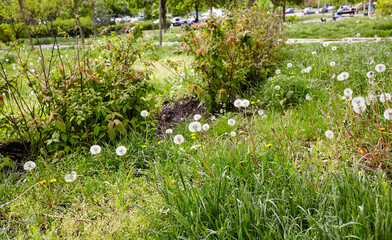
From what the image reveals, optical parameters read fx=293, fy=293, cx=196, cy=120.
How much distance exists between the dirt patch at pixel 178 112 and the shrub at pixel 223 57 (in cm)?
31

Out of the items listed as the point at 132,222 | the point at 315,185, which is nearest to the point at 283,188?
the point at 315,185

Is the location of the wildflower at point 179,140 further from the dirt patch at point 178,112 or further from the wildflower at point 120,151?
the dirt patch at point 178,112

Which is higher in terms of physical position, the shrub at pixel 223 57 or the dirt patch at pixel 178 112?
the shrub at pixel 223 57

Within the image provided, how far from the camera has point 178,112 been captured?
4.67 meters

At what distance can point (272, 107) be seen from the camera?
4.04m

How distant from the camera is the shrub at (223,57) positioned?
3861 millimetres

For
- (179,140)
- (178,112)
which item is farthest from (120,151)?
(178,112)

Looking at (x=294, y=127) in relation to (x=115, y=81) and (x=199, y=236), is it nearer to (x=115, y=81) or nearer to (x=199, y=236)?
(x=199, y=236)

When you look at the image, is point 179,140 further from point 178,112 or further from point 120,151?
point 178,112

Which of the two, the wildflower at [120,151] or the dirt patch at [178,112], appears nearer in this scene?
the wildflower at [120,151]

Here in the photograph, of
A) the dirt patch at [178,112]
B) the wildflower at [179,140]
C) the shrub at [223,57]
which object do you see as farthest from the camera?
the dirt patch at [178,112]

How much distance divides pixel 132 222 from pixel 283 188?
115 cm

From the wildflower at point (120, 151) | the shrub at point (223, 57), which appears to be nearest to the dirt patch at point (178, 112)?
the shrub at point (223, 57)

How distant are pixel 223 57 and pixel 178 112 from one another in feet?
3.95
